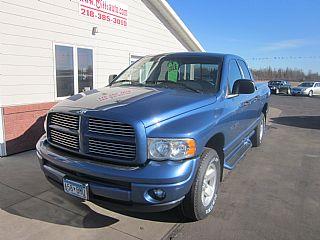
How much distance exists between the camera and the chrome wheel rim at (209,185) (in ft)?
11.7

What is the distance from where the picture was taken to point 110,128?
9.96ft

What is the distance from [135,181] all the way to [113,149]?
41 cm

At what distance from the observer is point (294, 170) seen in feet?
18.6

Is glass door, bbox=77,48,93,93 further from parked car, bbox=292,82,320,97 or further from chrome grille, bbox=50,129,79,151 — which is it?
parked car, bbox=292,82,320,97

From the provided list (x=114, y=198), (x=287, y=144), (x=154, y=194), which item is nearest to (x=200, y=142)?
(x=154, y=194)

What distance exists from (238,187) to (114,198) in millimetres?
2498

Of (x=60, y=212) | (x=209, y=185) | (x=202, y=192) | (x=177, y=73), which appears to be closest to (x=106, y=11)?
(x=177, y=73)

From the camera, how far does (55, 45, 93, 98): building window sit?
722 centimetres

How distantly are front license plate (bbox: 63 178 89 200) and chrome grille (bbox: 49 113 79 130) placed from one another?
1.90 ft

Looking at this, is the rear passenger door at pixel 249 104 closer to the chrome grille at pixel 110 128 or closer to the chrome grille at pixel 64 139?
the chrome grille at pixel 110 128

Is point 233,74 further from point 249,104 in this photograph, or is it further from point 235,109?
point 249,104

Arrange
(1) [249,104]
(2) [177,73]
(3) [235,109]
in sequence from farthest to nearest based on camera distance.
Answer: (1) [249,104]
(2) [177,73]
(3) [235,109]

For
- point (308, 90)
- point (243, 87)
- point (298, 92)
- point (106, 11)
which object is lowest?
point (298, 92)

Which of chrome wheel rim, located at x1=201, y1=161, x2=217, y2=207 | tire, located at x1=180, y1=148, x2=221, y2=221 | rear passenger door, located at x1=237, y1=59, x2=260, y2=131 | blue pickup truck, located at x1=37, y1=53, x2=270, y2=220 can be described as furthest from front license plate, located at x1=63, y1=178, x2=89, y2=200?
rear passenger door, located at x1=237, y1=59, x2=260, y2=131
